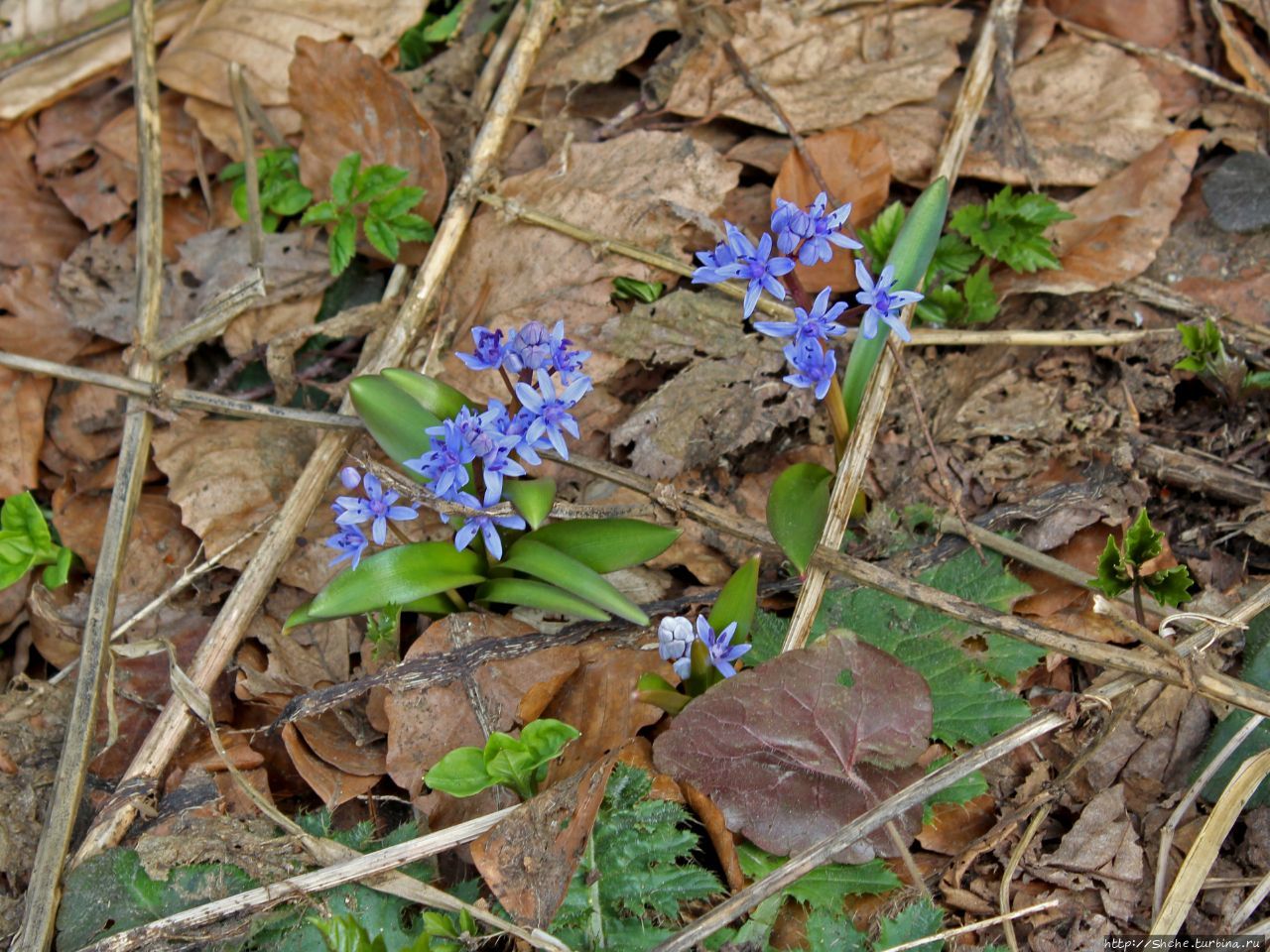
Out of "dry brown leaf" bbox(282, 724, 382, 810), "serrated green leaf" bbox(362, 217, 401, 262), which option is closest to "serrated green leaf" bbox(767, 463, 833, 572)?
"dry brown leaf" bbox(282, 724, 382, 810)

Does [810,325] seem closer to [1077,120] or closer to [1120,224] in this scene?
[1120,224]

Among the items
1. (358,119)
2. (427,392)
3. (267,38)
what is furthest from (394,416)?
(267,38)

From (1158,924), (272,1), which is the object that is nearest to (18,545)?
(272,1)

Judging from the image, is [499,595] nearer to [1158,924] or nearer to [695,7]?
[1158,924]

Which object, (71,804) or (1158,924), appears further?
(71,804)

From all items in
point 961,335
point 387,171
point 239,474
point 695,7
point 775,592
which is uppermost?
point 695,7

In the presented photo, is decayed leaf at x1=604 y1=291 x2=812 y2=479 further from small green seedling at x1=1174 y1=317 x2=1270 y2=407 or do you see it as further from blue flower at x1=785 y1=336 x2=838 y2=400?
small green seedling at x1=1174 y1=317 x2=1270 y2=407
